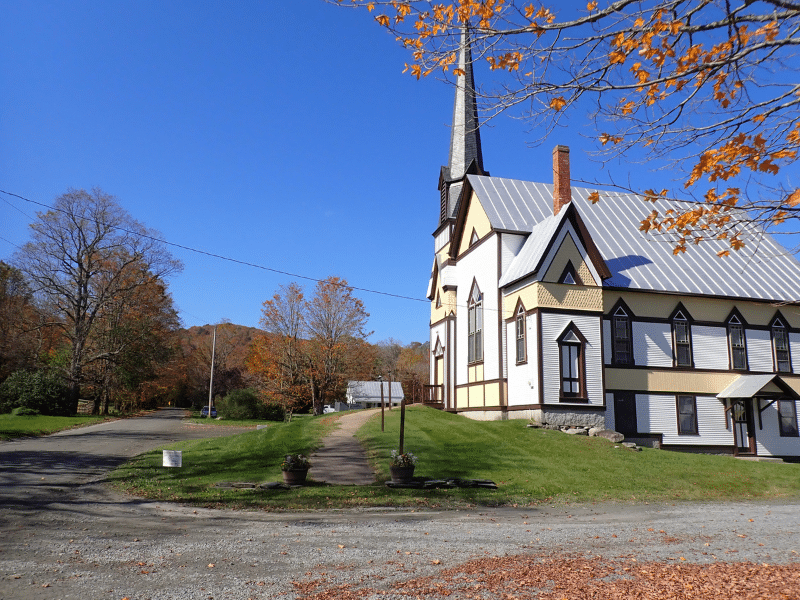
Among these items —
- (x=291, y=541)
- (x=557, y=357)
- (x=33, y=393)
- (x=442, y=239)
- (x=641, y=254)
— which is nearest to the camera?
(x=291, y=541)

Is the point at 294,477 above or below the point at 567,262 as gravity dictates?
below

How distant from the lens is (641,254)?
30734 mm

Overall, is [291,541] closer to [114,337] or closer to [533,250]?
[533,250]

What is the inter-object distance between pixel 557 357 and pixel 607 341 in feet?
10.9

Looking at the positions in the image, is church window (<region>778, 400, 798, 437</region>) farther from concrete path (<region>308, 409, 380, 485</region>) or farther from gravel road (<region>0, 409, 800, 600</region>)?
concrete path (<region>308, 409, 380, 485</region>)

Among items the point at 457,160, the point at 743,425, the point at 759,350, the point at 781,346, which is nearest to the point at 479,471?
the point at 743,425

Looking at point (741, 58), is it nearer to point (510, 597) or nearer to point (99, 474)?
point (510, 597)

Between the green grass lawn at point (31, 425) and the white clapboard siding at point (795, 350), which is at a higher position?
the white clapboard siding at point (795, 350)

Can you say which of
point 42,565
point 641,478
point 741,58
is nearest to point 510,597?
point 42,565

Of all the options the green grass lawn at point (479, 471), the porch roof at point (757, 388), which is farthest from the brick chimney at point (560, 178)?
the porch roof at point (757, 388)

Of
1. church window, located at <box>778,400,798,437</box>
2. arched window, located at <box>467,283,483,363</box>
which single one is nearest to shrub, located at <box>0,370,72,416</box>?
arched window, located at <box>467,283,483,363</box>

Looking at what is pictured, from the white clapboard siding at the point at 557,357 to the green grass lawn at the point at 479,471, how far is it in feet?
7.09

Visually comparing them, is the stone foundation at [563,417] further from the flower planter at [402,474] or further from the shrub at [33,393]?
the shrub at [33,393]

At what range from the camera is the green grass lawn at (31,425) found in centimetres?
2734
